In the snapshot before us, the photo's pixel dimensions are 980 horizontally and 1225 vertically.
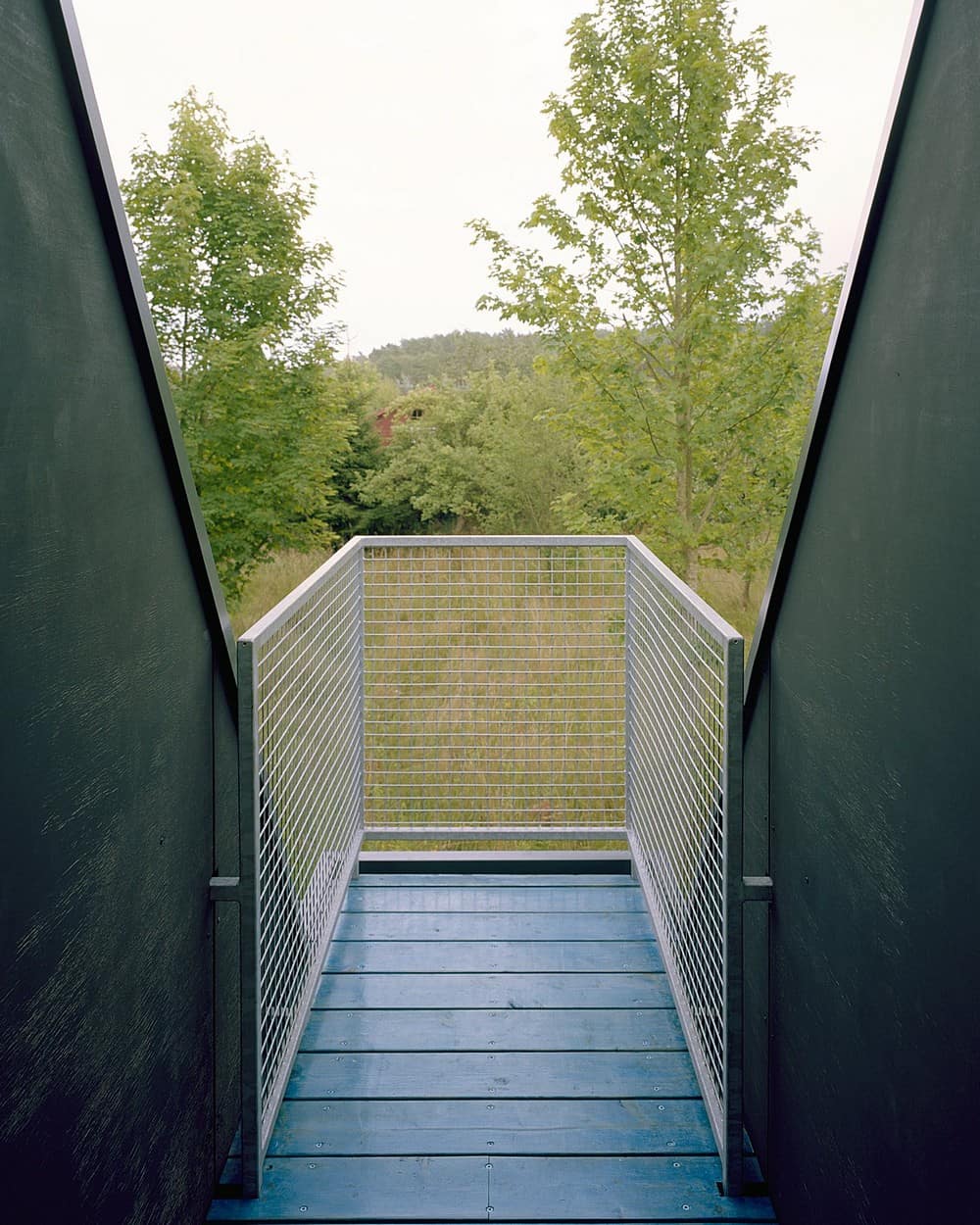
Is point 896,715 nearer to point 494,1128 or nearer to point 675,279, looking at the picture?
point 494,1128

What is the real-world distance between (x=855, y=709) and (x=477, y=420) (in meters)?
16.3

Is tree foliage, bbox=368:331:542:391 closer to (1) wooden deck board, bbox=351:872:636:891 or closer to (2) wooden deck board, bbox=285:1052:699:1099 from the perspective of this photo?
(1) wooden deck board, bbox=351:872:636:891

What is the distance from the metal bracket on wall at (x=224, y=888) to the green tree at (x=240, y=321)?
872 cm

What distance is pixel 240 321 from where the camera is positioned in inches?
426

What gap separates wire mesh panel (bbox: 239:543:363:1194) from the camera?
6.06 ft

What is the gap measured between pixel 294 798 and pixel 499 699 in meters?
3.65

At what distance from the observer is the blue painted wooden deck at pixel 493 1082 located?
1879 mm

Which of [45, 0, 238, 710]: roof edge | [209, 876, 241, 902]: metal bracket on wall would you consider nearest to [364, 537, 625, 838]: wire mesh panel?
[209, 876, 241, 902]: metal bracket on wall

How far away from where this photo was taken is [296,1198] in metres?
1.88

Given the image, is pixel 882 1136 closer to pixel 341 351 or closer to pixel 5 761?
pixel 5 761

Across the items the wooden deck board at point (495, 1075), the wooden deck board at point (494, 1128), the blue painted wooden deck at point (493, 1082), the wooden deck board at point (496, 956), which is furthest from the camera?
the wooden deck board at point (496, 956)

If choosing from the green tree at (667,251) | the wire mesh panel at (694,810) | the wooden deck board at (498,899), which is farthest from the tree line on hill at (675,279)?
the wooden deck board at (498,899)

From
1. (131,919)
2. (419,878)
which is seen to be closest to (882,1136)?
(131,919)

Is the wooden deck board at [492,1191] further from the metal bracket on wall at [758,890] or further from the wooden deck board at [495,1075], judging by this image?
the metal bracket on wall at [758,890]
